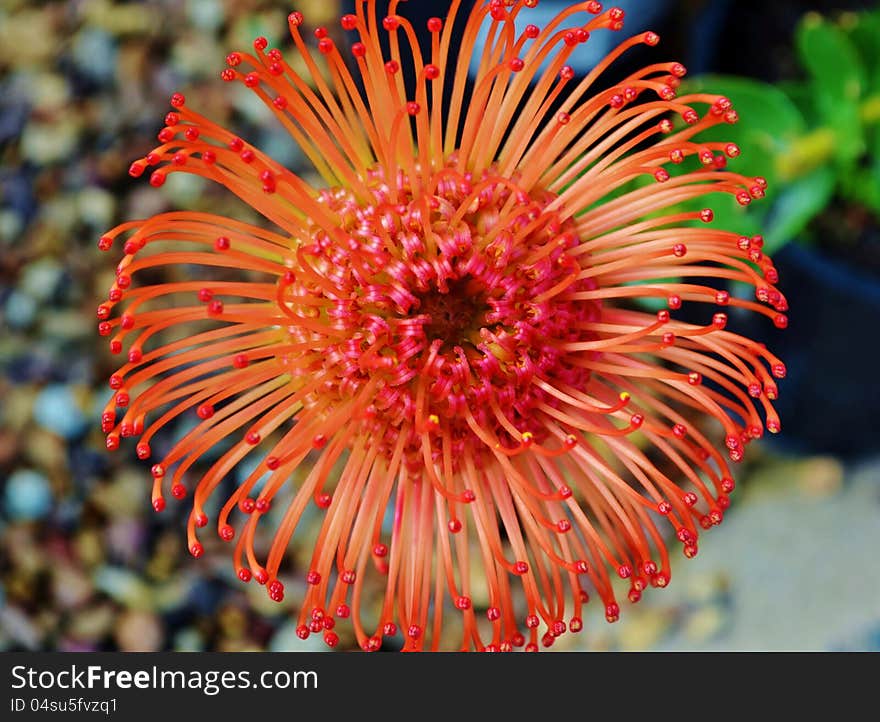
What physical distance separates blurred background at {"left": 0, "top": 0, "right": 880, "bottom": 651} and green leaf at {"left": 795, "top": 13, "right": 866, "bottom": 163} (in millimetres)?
14

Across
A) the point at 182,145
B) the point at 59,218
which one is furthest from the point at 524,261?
the point at 59,218

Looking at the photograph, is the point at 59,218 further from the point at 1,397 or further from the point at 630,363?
the point at 630,363

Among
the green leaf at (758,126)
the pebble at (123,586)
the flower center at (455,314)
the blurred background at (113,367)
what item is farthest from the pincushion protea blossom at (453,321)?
the pebble at (123,586)

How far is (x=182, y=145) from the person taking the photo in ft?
1.64

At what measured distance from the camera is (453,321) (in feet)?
1.75

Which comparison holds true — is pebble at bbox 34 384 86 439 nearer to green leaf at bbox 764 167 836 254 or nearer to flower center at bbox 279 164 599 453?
flower center at bbox 279 164 599 453

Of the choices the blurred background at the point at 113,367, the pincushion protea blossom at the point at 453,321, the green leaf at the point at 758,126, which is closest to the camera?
the pincushion protea blossom at the point at 453,321

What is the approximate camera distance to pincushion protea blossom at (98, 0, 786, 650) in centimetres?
50

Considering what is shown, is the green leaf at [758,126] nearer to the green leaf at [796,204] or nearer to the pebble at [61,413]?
the green leaf at [796,204]

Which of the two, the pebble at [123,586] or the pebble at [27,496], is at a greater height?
the pebble at [27,496]

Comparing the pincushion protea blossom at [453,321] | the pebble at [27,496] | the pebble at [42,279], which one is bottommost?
the pincushion protea blossom at [453,321]

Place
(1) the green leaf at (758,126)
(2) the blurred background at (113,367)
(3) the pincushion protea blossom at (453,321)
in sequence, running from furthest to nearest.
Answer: (2) the blurred background at (113,367) < (1) the green leaf at (758,126) < (3) the pincushion protea blossom at (453,321)

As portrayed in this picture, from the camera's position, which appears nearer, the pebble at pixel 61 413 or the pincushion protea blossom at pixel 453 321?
the pincushion protea blossom at pixel 453 321

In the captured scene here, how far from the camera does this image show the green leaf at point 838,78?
0.75 m
